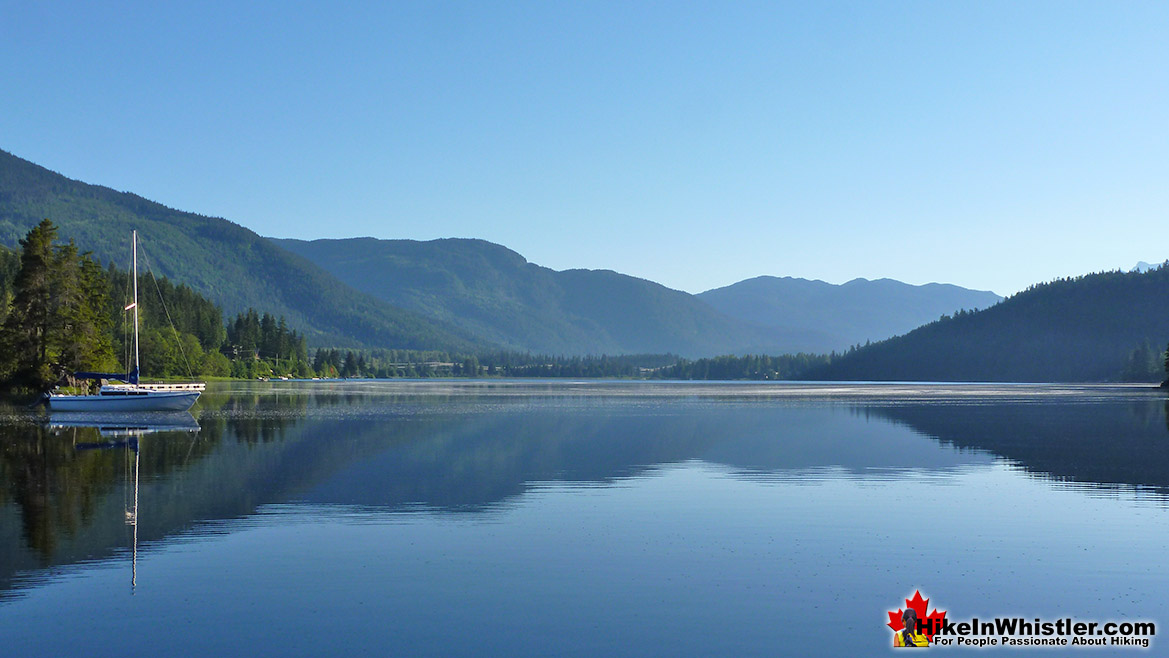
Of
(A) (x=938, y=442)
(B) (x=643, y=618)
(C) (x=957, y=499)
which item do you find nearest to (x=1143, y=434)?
(A) (x=938, y=442)

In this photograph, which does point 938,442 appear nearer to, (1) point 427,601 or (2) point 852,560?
(2) point 852,560

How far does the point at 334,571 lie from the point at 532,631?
17.9 ft

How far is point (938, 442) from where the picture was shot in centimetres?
4884

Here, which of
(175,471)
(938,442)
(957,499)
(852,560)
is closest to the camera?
(852,560)

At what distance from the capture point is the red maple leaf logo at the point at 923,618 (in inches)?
579

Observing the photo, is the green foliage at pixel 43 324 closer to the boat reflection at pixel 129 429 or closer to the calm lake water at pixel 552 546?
the boat reflection at pixel 129 429

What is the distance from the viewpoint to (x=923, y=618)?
14.9 m

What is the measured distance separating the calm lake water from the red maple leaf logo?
9.8 inches

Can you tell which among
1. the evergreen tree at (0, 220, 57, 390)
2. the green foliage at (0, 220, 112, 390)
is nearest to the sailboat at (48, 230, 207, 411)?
the green foliage at (0, 220, 112, 390)

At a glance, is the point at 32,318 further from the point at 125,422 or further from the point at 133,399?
the point at 125,422

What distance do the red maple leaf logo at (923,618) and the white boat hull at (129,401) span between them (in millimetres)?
66790

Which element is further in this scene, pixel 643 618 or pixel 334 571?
pixel 334 571

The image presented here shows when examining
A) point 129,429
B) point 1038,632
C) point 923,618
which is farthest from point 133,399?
point 1038,632

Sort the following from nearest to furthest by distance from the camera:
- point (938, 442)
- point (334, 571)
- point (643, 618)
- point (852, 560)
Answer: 1. point (643, 618)
2. point (334, 571)
3. point (852, 560)
4. point (938, 442)
